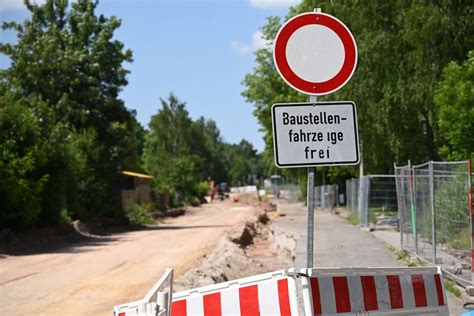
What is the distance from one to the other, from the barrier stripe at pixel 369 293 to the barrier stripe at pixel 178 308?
1.42 meters

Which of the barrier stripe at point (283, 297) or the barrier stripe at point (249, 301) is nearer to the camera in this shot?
the barrier stripe at point (283, 297)

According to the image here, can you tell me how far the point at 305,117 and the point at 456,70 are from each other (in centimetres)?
1427

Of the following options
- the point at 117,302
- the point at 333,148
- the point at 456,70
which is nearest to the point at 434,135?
the point at 456,70

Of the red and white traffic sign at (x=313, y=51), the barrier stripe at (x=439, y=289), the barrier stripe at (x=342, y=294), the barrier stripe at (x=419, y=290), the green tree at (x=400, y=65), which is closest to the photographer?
the barrier stripe at (x=342, y=294)

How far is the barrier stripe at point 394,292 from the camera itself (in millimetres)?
5605

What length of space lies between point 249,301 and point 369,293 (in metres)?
0.97

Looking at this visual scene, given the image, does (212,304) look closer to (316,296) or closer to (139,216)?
(316,296)

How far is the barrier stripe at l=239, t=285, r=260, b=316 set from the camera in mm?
5223

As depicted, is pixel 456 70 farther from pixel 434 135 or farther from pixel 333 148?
pixel 333 148

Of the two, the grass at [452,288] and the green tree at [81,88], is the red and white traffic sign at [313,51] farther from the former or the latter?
the green tree at [81,88]

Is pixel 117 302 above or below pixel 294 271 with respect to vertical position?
below

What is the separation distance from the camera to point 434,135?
90.1ft

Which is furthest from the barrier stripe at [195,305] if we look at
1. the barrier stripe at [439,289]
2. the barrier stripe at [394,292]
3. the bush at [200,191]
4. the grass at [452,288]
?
the bush at [200,191]

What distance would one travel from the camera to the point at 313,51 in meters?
5.53
